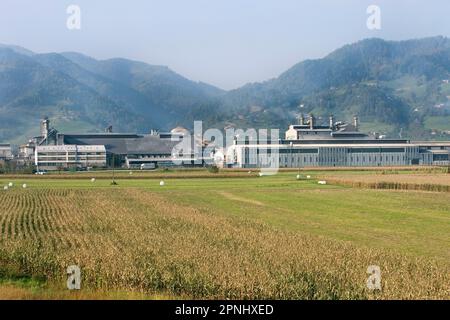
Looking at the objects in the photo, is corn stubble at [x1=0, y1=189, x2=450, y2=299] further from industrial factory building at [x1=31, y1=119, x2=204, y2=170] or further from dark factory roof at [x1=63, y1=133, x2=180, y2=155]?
dark factory roof at [x1=63, y1=133, x2=180, y2=155]

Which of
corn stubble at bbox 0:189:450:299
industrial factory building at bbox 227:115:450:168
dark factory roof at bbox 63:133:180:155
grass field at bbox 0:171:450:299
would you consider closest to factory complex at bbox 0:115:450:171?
industrial factory building at bbox 227:115:450:168

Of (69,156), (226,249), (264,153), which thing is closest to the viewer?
(226,249)

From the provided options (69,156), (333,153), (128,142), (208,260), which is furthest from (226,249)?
(128,142)

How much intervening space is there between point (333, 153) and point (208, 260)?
144614mm

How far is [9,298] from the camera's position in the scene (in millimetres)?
17047

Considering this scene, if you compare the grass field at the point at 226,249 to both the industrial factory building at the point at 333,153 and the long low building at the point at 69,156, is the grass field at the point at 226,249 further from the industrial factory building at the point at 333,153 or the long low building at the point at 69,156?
the long low building at the point at 69,156

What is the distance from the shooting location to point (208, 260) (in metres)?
22.7

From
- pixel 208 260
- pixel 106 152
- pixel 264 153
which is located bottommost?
pixel 208 260

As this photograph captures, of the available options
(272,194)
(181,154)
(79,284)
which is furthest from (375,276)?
(181,154)

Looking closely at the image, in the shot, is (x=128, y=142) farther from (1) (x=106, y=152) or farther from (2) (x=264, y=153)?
(2) (x=264, y=153)

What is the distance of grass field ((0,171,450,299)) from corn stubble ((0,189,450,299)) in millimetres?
40

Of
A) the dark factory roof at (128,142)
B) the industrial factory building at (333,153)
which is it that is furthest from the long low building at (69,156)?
the industrial factory building at (333,153)

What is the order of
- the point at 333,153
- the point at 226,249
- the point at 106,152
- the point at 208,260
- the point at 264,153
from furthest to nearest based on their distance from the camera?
the point at 106,152 → the point at 333,153 → the point at 264,153 → the point at 226,249 → the point at 208,260
